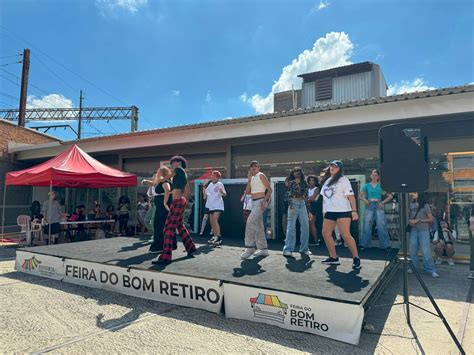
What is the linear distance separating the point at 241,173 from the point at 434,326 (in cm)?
687

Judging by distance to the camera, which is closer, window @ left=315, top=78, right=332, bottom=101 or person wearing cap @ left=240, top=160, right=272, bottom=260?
person wearing cap @ left=240, top=160, right=272, bottom=260

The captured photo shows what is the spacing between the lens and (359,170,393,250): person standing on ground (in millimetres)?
6141

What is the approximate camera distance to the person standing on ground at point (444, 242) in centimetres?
638

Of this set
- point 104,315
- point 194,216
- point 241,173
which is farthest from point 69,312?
point 241,173

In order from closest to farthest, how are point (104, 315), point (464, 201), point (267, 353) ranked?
point (267, 353) < point (104, 315) < point (464, 201)

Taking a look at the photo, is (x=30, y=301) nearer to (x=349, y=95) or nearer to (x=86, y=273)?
(x=86, y=273)

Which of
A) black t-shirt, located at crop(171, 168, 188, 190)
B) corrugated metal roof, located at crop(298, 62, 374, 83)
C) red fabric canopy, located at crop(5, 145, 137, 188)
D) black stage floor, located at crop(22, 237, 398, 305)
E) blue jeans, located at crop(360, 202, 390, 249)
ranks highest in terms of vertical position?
corrugated metal roof, located at crop(298, 62, 374, 83)

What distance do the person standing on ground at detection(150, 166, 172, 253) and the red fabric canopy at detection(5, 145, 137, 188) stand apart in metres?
4.06

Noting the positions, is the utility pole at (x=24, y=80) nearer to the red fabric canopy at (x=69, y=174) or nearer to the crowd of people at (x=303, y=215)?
the red fabric canopy at (x=69, y=174)

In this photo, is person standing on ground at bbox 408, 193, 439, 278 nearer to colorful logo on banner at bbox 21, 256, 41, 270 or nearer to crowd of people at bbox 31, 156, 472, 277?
crowd of people at bbox 31, 156, 472, 277

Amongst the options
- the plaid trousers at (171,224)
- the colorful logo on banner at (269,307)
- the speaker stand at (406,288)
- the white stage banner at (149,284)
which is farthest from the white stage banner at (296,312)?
the plaid trousers at (171,224)

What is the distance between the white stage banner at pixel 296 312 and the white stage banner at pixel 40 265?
326 centimetres

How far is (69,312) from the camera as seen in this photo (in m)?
3.64

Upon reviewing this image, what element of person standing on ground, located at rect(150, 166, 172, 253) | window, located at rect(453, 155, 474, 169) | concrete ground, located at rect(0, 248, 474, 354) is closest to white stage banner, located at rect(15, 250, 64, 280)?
concrete ground, located at rect(0, 248, 474, 354)
